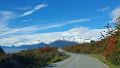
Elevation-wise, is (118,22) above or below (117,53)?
above

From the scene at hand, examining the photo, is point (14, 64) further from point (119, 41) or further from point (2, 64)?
point (119, 41)

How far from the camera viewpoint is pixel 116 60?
129 feet

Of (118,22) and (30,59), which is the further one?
(30,59)

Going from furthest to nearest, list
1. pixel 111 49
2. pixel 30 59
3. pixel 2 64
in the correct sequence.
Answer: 1. pixel 30 59
2. pixel 111 49
3. pixel 2 64

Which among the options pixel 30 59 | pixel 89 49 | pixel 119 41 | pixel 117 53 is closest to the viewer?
pixel 119 41

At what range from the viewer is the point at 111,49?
4122 centimetres

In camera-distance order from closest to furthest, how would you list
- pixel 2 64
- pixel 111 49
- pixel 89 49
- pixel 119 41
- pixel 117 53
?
pixel 2 64, pixel 119 41, pixel 117 53, pixel 111 49, pixel 89 49

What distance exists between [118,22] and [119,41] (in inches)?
75.6

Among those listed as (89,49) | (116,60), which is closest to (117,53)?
(116,60)

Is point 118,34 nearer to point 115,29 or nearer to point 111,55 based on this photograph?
point 115,29

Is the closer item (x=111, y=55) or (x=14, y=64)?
(x=14, y=64)

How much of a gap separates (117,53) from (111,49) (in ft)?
8.90

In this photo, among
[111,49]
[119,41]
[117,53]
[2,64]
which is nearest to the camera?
[2,64]

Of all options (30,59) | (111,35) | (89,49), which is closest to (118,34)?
(111,35)
